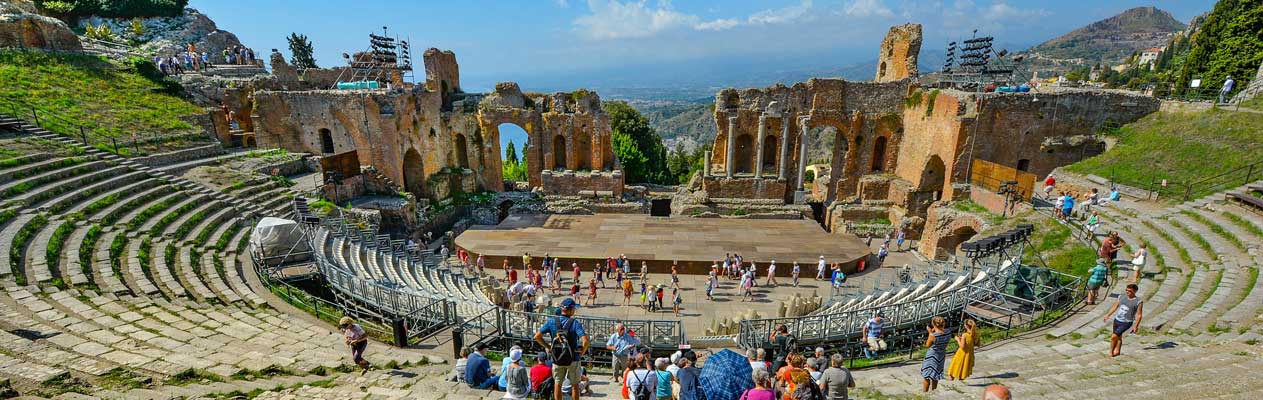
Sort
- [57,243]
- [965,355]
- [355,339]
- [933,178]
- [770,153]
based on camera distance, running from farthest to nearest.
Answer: [770,153]
[933,178]
[57,243]
[355,339]
[965,355]

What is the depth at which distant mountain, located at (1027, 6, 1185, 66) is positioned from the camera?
159 m

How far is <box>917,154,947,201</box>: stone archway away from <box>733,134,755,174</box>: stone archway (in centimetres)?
837

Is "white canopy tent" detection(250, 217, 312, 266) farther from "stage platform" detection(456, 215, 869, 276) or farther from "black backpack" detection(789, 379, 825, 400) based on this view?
"black backpack" detection(789, 379, 825, 400)

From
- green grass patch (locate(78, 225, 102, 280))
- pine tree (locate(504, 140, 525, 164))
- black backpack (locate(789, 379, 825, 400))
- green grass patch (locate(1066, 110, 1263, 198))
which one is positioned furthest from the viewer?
pine tree (locate(504, 140, 525, 164))

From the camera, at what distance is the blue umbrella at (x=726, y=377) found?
6.06 meters

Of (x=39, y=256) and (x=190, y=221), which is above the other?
(x=39, y=256)

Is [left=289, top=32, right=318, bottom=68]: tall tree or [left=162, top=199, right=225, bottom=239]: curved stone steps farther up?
[left=289, top=32, right=318, bottom=68]: tall tree

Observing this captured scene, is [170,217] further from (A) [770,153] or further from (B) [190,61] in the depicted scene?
(A) [770,153]

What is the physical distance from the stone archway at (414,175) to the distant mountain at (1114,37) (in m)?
195

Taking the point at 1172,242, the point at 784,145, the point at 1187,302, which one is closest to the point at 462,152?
the point at 784,145

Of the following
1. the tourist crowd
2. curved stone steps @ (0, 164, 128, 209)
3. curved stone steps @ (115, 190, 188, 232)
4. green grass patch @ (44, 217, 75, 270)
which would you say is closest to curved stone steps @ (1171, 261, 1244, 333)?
green grass patch @ (44, 217, 75, 270)

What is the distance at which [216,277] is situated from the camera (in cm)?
1173

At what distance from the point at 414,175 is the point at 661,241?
1367 centimetres

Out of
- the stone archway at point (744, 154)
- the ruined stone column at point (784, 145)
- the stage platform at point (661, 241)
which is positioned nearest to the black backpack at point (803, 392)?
the stage platform at point (661, 241)
